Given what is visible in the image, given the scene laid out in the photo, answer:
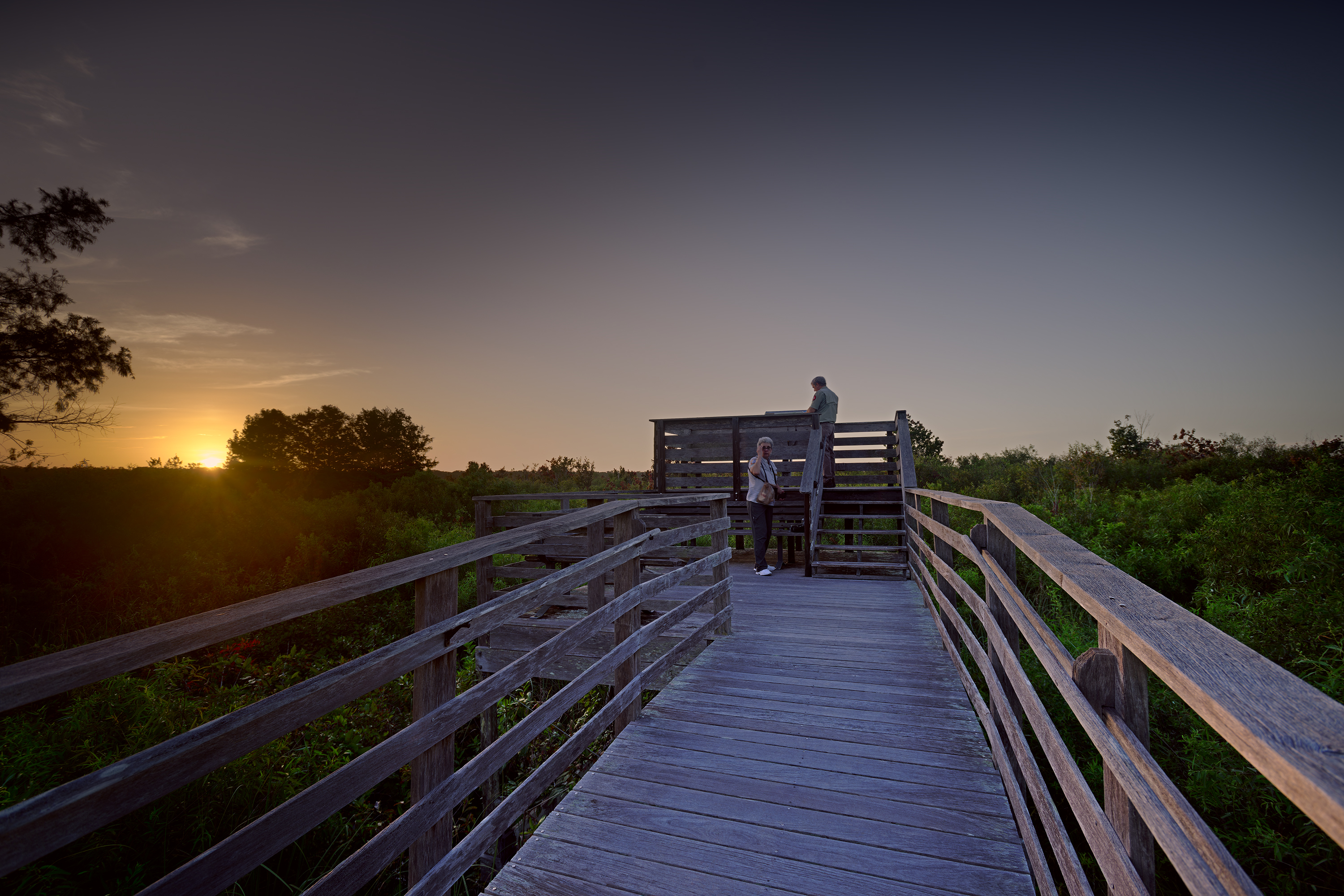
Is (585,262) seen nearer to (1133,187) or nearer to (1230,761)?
(1133,187)

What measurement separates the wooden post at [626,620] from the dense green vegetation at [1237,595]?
287 cm

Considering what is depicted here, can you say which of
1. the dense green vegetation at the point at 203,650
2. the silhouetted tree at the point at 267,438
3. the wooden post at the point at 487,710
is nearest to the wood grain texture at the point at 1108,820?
the dense green vegetation at the point at 203,650

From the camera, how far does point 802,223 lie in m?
14.6

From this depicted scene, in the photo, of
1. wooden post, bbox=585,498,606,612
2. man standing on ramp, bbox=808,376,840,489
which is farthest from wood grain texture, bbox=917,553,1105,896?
man standing on ramp, bbox=808,376,840,489

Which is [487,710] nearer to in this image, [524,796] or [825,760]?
[524,796]

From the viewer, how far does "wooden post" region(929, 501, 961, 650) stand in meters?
5.03

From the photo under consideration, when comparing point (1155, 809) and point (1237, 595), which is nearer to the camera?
point (1155, 809)

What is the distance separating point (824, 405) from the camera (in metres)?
10.7

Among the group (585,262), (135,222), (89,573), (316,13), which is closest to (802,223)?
(585,262)

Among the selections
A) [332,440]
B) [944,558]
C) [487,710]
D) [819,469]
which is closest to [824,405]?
[819,469]

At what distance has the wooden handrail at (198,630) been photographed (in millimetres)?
1037

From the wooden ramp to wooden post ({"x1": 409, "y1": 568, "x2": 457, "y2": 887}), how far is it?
0.31 meters

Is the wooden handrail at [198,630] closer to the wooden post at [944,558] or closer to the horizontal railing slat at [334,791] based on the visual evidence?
the horizontal railing slat at [334,791]

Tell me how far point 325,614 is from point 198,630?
10.6 meters
